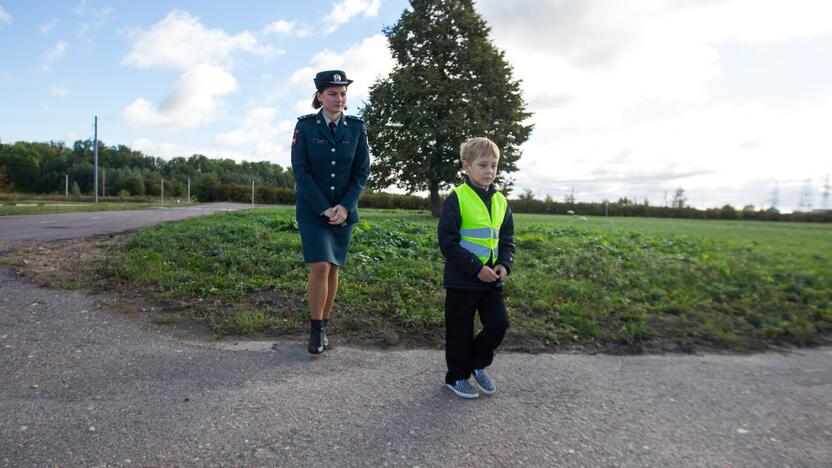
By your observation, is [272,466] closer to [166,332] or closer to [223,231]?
[166,332]

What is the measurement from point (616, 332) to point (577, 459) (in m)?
2.57

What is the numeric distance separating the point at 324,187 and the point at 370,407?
1942mm

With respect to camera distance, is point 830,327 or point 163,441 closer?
point 163,441

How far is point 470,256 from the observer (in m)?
3.22

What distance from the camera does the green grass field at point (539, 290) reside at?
4.62m

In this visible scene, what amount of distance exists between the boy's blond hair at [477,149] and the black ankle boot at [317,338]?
1.79 meters

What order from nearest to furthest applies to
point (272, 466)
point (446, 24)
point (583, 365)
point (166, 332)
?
point (272, 466)
point (583, 365)
point (166, 332)
point (446, 24)

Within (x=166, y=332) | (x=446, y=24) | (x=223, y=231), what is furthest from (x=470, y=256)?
(x=446, y=24)

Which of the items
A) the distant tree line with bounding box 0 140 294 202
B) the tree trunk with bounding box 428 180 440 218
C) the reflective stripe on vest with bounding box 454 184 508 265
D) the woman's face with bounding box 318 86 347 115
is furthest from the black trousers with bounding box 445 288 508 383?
the distant tree line with bounding box 0 140 294 202

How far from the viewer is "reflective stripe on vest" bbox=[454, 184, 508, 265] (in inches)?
131

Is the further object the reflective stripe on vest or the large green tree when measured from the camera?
the large green tree

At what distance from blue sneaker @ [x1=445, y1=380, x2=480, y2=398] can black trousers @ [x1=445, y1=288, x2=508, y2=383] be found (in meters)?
0.04

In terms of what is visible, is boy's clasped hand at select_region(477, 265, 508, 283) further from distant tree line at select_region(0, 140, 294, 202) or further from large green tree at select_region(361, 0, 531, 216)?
distant tree line at select_region(0, 140, 294, 202)

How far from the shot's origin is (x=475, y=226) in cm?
334
